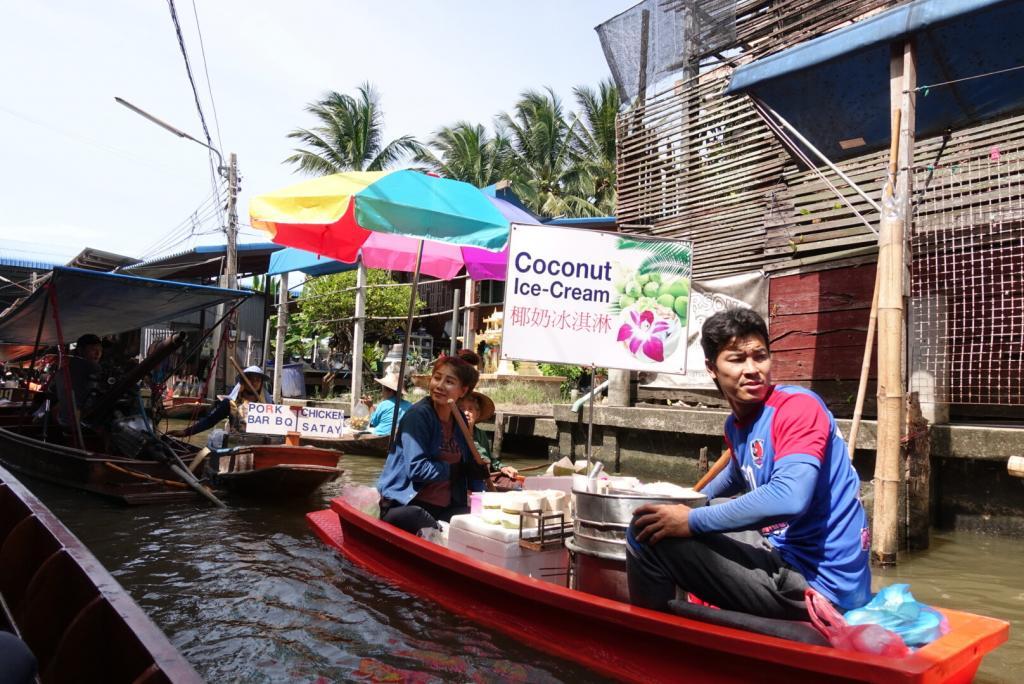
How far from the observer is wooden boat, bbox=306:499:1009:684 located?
2633mm

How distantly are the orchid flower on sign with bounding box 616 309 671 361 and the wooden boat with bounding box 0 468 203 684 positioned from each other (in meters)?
4.09

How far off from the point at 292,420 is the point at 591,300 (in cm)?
554

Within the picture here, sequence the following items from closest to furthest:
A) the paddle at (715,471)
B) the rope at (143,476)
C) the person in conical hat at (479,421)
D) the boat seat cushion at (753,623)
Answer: the boat seat cushion at (753,623) → the paddle at (715,471) → the person in conical hat at (479,421) → the rope at (143,476)

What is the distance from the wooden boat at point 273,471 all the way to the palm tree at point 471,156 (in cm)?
2583

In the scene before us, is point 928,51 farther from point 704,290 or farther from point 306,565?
point 306,565

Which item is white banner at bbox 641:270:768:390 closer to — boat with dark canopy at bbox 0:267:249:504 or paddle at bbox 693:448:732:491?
paddle at bbox 693:448:732:491

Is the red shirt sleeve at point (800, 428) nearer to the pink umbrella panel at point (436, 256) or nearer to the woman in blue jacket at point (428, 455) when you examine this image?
the woman in blue jacket at point (428, 455)

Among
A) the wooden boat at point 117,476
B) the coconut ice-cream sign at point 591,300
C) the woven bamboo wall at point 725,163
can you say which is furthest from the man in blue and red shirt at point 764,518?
the wooden boat at point 117,476

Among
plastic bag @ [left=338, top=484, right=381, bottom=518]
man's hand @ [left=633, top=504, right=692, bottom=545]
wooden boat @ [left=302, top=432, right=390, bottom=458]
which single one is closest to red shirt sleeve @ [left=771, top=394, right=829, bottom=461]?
man's hand @ [left=633, top=504, right=692, bottom=545]

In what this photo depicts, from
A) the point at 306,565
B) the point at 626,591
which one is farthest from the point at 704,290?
the point at 626,591

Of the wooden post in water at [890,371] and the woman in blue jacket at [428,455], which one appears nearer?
the woman in blue jacket at [428,455]

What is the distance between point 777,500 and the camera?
2.54 meters

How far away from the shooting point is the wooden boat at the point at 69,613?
6.43ft

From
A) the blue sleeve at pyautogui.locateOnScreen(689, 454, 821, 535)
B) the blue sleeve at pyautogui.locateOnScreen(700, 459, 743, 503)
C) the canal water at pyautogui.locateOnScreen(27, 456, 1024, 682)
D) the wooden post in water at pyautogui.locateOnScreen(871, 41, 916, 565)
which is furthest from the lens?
the wooden post in water at pyautogui.locateOnScreen(871, 41, 916, 565)
